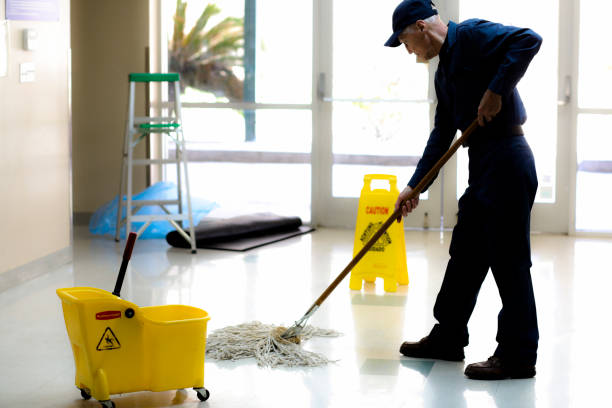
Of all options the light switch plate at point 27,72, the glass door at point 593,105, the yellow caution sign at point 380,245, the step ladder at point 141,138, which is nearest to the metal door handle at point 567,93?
the glass door at point 593,105

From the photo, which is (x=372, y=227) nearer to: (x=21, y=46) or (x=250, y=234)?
(x=250, y=234)

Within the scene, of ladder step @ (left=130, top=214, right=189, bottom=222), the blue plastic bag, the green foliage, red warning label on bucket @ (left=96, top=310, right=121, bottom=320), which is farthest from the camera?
the green foliage

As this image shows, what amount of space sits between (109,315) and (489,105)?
1.39 meters

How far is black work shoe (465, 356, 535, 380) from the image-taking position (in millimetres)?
2879

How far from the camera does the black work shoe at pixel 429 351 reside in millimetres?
3105

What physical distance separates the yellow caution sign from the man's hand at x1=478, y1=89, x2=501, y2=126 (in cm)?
158

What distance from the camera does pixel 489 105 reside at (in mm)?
2719

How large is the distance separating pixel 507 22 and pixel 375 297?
2828 mm

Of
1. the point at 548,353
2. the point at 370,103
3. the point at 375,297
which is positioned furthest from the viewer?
the point at 370,103

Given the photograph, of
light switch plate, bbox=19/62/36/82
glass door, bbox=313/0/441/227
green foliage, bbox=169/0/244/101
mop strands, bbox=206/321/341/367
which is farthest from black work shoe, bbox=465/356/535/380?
green foliage, bbox=169/0/244/101

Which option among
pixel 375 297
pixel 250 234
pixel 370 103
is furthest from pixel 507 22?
pixel 375 297

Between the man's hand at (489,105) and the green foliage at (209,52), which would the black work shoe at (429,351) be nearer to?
the man's hand at (489,105)

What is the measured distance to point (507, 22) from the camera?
6035mm

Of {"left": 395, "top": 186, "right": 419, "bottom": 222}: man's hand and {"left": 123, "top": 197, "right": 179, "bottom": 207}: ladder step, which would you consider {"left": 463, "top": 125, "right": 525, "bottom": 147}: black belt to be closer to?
{"left": 395, "top": 186, "right": 419, "bottom": 222}: man's hand
